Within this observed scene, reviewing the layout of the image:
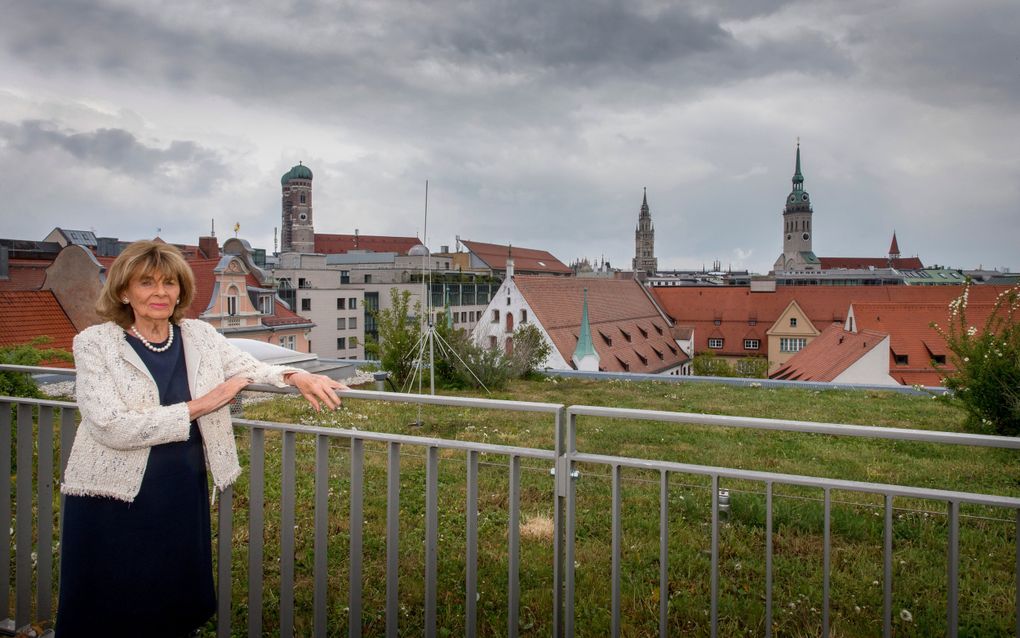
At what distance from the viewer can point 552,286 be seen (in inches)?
1629

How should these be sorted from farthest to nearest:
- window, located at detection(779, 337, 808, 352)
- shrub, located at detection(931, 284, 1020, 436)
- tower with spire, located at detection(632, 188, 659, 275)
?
tower with spire, located at detection(632, 188, 659, 275)
window, located at detection(779, 337, 808, 352)
shrub, located at detection(931, 284, 1020, 436)

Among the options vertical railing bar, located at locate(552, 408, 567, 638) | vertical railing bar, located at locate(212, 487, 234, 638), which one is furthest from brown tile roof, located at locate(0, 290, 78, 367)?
vertical railing bar, located at locate(552, 408, 567, 638)

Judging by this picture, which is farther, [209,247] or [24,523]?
[209,247]

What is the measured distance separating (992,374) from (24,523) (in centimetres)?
890

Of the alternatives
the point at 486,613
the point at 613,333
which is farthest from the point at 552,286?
the point at 486,613

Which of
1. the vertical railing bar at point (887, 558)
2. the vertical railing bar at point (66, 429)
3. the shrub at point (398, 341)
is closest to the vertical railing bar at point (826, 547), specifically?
the vertical railing bar at point (887, 558)

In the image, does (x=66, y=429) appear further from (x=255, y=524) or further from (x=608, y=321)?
(x=608, y=321)

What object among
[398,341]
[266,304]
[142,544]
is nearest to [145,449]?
[142,544]

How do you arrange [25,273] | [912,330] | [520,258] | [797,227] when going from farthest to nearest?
[797,227] < [520,258] < [25,273] < [912,330]

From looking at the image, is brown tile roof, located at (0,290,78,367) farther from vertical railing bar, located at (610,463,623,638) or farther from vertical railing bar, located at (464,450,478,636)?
vertical railing bar, located at (610,463,623,638)

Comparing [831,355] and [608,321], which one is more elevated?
[608,321]

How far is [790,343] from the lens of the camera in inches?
2052

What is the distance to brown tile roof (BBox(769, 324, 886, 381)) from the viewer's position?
23.9 meters

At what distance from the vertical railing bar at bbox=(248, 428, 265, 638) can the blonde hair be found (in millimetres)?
563
